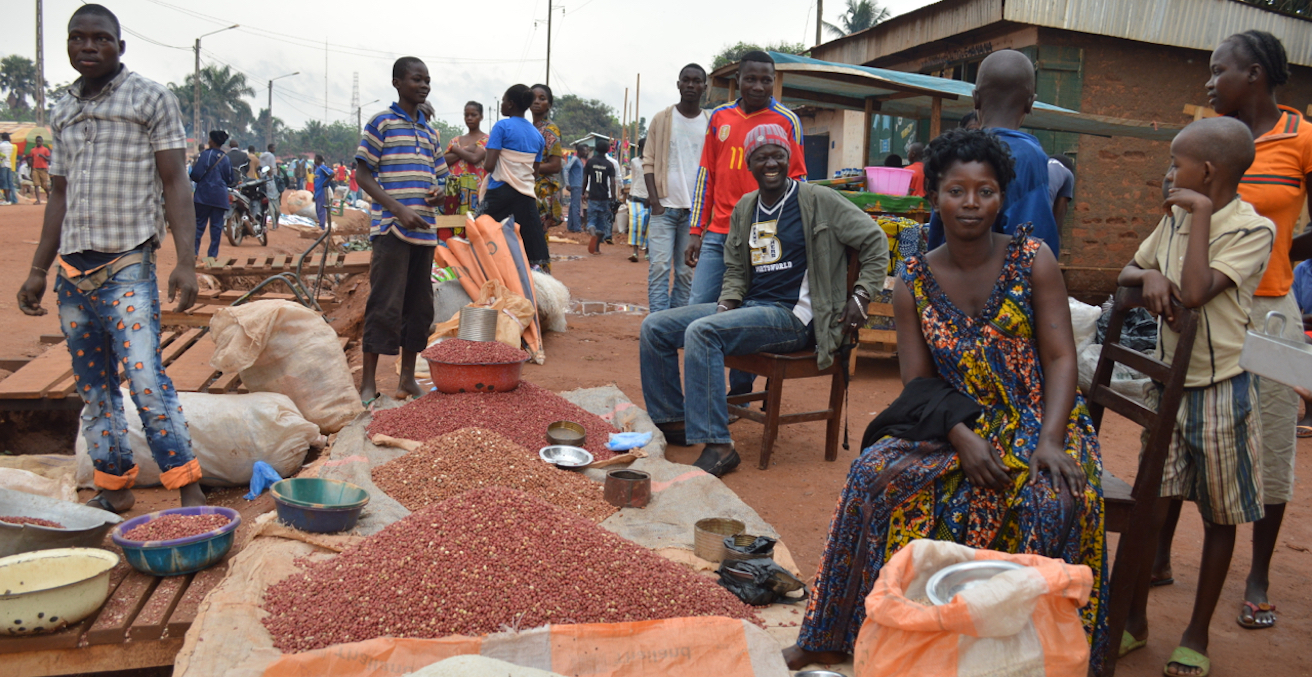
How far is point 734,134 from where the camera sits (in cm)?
462

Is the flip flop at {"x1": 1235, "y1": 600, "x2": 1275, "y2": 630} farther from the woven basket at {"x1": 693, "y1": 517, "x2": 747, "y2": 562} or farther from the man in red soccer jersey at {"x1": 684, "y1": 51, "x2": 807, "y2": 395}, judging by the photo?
the man in red soccer jersey at {"x1": 684, "y1": 51, "x2": 807, "y2": 395}

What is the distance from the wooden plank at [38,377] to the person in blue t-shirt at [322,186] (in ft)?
35.0

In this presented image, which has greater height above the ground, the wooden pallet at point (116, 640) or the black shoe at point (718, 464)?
the black shoe at point (718, 464)

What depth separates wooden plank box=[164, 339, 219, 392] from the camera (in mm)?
4043

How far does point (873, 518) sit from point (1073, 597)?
0.59 meters

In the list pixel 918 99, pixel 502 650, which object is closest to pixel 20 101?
pixel 918 99

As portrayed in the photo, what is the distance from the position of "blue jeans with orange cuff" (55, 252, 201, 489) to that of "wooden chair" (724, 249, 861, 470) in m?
2.27

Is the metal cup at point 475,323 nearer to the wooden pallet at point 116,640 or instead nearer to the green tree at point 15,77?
the wooden pallet at point 116,640

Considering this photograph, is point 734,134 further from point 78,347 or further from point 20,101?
point 20,101

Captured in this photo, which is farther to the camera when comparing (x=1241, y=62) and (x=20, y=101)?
(x=20, y=101)

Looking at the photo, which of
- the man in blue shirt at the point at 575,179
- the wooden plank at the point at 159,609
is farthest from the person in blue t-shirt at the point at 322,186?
the wooden plank at the point at 159,609

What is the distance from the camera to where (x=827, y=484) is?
383 cm

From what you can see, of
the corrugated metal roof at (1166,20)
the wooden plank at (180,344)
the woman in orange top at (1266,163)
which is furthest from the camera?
the corrugated metal roof at (1166,20)

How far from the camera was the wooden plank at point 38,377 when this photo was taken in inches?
156
